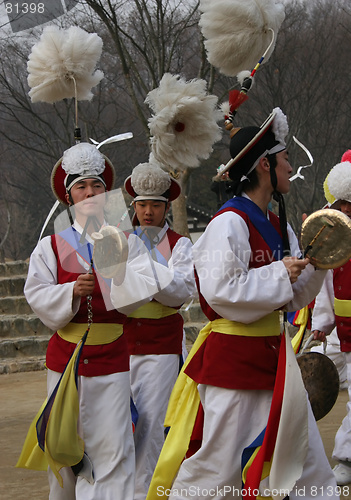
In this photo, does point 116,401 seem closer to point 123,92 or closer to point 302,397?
point 302,397

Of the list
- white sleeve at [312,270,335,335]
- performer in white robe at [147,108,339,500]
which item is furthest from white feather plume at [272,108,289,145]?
white sleeve at [312,270,335,335]

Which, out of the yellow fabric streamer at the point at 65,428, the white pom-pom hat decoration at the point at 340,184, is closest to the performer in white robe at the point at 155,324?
the yellow fabric streamer at the point at 65,428

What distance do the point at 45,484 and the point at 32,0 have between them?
9.85 m

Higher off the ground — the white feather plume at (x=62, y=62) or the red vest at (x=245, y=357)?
the white feather plume at (x=62, y=62)

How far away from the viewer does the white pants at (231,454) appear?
313 centimetres

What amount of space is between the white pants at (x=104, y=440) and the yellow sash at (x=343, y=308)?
1701 mm

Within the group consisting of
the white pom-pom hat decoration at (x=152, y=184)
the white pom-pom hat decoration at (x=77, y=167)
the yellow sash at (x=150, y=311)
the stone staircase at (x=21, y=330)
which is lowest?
the stone staircase at (x=21, y=330)

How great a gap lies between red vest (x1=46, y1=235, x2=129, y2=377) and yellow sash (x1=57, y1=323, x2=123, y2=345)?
2cm

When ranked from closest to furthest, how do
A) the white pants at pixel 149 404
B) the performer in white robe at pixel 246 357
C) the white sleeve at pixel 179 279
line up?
the performer in white robe at pixel 246 357 → the white pants at pixel 149 404 → the white sleeve at pixel 179 279

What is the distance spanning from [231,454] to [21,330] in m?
9.58

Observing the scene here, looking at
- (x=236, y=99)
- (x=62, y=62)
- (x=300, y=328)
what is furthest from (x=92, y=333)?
(x=300, y=328)

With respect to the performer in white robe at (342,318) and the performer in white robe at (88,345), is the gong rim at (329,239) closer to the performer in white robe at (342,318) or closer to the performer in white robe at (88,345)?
the performer in white robe at (88,345)

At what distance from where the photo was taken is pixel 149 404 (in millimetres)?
4656

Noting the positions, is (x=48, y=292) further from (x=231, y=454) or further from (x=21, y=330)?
(x=21, y=330)
